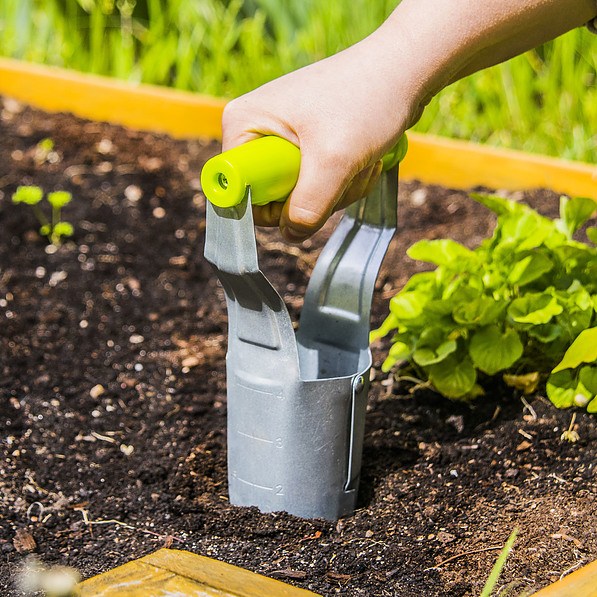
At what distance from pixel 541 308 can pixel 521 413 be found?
229 millimetres

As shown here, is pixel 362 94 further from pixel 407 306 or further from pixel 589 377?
pixel 589 377

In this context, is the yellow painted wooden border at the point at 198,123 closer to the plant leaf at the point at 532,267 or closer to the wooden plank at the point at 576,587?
the plant leaf at the point at 532,267

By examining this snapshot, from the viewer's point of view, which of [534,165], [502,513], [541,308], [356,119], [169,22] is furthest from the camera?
[169,22]

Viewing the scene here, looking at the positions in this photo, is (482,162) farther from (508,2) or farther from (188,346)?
(508,2)

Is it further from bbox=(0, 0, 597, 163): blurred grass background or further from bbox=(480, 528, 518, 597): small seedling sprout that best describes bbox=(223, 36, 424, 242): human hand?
bbox=(0, 0, 597, 163): blurred grass background

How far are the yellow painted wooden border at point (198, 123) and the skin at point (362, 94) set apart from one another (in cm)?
131

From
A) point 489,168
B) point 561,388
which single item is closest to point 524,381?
point 561,388

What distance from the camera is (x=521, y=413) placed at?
5.62 feet

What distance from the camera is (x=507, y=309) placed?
64.9 inches

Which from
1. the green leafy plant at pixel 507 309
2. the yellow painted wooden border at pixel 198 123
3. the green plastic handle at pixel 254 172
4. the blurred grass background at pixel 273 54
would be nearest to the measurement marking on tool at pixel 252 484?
the green leafy plant at pixel 507 309

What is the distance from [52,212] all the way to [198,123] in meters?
0.74

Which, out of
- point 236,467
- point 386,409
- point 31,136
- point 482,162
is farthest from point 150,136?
point 236,467

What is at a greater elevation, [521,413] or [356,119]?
[356,119]

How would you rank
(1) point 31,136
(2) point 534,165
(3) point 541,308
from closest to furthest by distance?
(3) point 541,308, (2) point 534,165, (1) point 31,136
